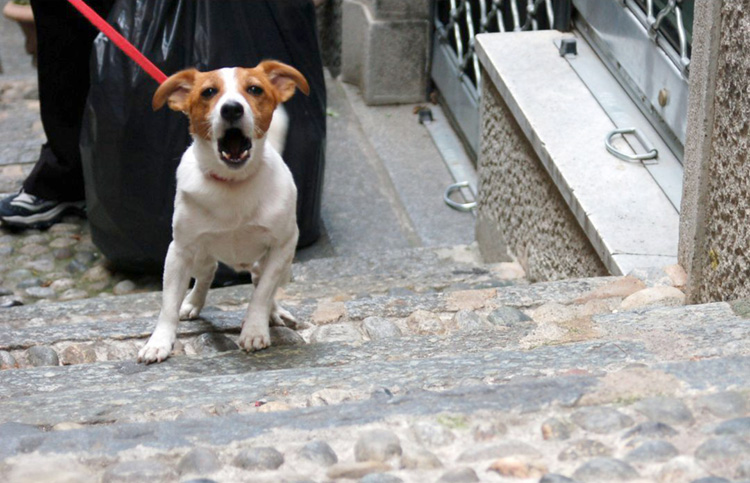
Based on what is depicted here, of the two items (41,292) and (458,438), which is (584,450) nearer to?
(458,438)

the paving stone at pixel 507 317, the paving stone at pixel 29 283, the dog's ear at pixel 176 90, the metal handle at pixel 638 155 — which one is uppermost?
the dog's ear at pixel 176 90

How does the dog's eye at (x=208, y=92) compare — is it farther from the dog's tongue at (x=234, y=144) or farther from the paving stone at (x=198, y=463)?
the paving stone at (x=198, y=463)

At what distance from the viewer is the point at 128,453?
4.92ft

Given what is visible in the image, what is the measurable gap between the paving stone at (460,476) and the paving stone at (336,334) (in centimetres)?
136

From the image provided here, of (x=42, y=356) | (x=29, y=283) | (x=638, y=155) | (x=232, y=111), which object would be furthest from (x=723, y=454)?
(x=29, y=283)

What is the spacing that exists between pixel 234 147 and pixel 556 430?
3.97 feet

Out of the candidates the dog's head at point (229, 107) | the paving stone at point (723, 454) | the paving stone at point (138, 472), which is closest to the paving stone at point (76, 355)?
the dog's head at point (229, 107)

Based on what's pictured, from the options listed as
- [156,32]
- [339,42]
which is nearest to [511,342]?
[156,32]

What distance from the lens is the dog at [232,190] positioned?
7.99ft

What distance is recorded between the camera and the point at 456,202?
507 centimetres

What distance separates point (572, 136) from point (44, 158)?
246 cm

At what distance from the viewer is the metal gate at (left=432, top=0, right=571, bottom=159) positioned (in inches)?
192

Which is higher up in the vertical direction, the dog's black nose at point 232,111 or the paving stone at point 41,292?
the dog's black nose at point 232,111

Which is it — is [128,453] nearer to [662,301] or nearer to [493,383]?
[493,383]
